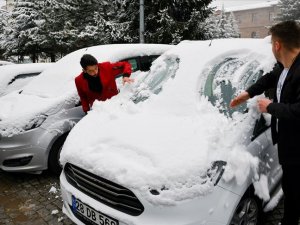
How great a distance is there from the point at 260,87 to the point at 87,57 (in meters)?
2.09

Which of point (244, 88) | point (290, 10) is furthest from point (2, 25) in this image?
point (290, 10)

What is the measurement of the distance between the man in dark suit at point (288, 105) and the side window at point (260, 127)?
0.18 m

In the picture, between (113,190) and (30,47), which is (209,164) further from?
(30,47)

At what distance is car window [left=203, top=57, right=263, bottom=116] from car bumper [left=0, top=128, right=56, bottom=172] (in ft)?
7.26

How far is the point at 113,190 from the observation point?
Answer: 2342mm

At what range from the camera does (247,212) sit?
2.54 meters

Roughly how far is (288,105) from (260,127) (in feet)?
2.17

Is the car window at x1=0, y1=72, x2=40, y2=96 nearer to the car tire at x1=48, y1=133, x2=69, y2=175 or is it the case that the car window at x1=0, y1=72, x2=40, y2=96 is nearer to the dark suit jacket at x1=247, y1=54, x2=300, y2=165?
the car tire at x1=48, y1=133, x2=69, y2=175

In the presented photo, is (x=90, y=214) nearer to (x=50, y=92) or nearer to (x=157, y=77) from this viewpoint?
(x=157, y=77)

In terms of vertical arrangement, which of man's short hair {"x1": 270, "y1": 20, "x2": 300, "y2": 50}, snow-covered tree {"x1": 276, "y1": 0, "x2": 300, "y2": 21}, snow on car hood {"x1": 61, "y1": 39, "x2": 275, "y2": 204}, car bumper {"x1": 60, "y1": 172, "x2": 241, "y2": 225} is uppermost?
snow-covered tree {"x1": 276, "y1": 0, "x2": 300, "y2": 21}

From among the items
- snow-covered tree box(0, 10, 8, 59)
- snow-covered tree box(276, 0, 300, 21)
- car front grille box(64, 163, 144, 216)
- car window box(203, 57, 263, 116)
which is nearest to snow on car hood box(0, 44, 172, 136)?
car front grille box(64, 163, 144, 216)

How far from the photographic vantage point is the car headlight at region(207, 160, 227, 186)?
2.21 m

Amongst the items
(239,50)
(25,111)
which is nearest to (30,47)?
(25,111)

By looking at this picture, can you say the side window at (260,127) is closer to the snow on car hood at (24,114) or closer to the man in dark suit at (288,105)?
the man in dark suit at (288,105)
